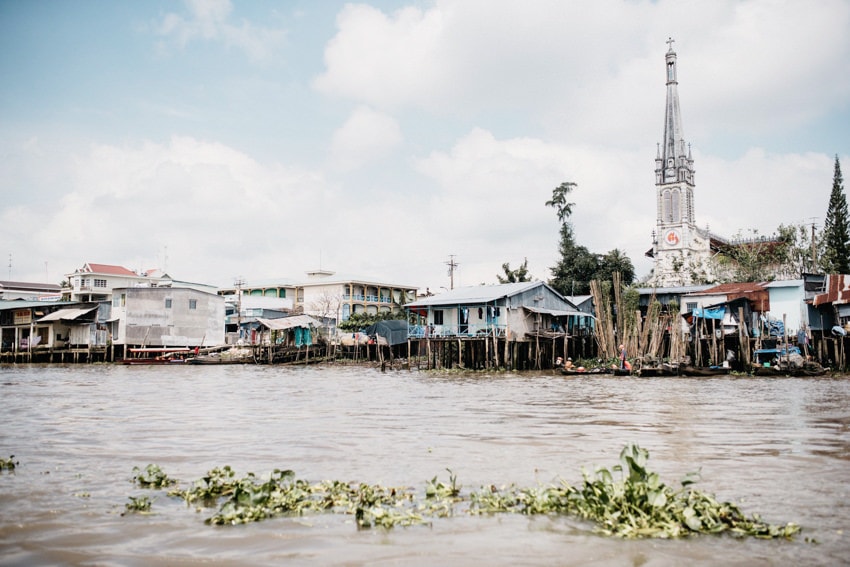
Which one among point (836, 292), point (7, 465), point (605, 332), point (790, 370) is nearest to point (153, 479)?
point (7, 465)

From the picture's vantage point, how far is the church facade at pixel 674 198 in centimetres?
6994

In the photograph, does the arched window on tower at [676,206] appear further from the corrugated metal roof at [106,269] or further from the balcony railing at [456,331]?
the corrugated metal roof at [106,269]

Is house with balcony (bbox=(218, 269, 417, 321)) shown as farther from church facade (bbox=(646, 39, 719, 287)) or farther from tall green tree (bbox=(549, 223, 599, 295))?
church facade (bbox=(646, 39, 719, 287))

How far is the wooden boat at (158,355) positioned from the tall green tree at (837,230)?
4277 cm

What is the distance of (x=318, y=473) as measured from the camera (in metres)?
7.18

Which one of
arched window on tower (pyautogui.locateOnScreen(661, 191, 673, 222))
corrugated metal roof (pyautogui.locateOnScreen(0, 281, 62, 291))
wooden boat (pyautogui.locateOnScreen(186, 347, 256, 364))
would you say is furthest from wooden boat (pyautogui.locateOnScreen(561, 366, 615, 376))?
corrugated metal roof (pyautogui.locateOnScreen(0, 281, 62, 291))

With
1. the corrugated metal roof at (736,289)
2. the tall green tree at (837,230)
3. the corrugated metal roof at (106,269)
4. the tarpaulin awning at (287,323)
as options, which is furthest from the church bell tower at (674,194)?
the corrugated metal roof at (106,269)

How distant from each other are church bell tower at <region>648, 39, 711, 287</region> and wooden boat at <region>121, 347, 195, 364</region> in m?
47.4

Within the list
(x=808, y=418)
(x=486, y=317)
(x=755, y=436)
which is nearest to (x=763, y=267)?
(x=486, y=317)

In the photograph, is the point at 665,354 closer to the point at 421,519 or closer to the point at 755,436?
the point at 755,436

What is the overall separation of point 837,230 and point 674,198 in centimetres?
2753

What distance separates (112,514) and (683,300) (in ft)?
122

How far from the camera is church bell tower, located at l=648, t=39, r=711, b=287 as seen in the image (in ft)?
230

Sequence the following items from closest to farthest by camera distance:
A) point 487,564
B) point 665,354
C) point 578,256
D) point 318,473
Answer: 1. point 487,564
2. point 318,473
3. point 665,354
4. point 578,256
